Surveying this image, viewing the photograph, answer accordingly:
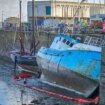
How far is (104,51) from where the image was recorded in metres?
26.6

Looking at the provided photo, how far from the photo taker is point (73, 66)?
3394 cm

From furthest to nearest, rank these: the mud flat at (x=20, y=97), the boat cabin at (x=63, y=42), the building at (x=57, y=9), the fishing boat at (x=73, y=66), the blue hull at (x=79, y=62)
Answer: the building at (x=57, y=9) → the boat cabin at (x=63, y=42) → the fishing boat at (x=73, y=66) → the blue hull at (x=79, y=62) → the mud flat at (x=20, y=97)

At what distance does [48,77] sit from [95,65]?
8.38m

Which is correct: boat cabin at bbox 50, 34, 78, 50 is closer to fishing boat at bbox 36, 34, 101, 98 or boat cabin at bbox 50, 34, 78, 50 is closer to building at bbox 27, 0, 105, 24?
fishing boat at bbox 36, 34, 101, 98

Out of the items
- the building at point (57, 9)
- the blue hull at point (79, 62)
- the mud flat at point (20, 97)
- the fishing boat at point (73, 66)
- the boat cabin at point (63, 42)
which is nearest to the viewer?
the mud flat at point (20, 97)

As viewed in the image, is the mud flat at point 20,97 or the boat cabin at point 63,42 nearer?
the mud flat at point 20,97

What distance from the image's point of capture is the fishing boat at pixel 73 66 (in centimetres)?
3188

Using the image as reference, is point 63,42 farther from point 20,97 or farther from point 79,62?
point 20,97

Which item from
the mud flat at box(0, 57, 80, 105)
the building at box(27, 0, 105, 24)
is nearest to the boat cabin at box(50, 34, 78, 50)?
the mud flat at box(0, 57, 80, 105)

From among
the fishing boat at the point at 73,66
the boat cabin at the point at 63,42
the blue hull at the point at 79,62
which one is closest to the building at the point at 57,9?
the boat cabin at the point at 63,42

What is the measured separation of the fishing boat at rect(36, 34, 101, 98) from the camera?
3188cm

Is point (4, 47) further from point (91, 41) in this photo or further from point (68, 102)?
point (68, 102)

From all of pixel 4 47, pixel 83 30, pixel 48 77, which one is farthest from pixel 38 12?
pixel 48 77

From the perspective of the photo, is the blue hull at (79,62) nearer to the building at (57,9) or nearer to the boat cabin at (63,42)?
the boat cabin at (63,42)
